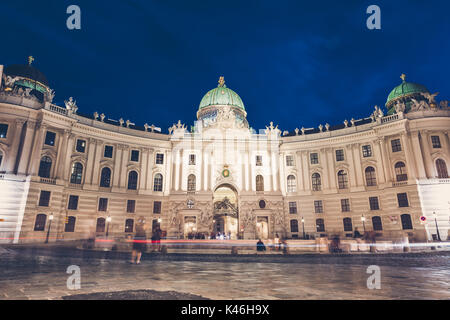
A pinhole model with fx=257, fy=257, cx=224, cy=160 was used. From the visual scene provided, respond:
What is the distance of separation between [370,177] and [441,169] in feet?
31.0

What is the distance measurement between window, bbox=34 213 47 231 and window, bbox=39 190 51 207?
1.39 metres

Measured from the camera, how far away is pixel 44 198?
35.8m

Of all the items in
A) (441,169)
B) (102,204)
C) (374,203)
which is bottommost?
(102,204)

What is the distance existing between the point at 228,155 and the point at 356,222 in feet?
80.4

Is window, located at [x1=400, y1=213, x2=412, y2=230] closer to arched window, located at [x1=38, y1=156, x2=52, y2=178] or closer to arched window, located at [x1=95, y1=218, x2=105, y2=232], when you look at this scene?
arched window, located at [x1=95, y1=218, x2=105, y2=232]

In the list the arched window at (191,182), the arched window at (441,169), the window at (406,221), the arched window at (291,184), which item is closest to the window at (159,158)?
the arched window at (191,182)

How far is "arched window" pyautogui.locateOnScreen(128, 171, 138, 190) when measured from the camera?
45.7 m

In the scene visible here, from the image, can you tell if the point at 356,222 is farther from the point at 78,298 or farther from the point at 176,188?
the point at 78,298

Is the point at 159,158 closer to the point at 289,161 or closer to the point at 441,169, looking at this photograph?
the point at 289,161

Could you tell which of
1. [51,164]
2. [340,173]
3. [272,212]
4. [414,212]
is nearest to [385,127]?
[340,173]

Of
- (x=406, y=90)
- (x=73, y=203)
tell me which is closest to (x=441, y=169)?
(x=406, y=90)

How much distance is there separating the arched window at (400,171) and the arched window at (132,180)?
43.6 meters

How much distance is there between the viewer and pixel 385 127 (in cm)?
4253
